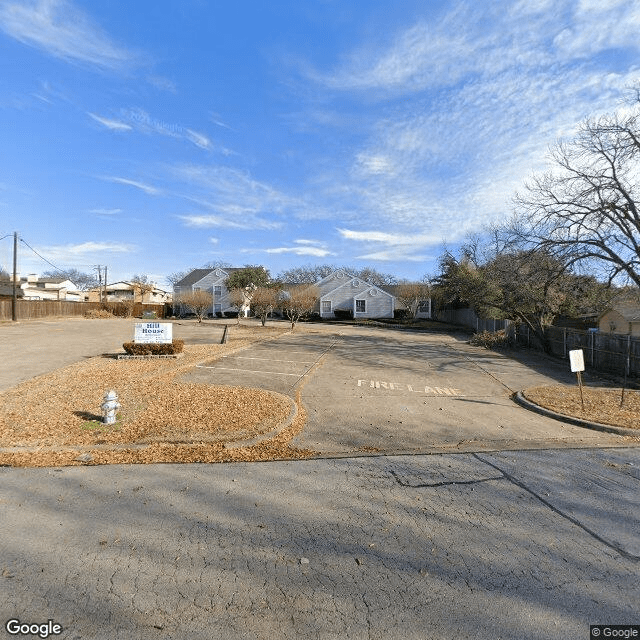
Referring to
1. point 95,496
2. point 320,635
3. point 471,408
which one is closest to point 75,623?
point 320,635

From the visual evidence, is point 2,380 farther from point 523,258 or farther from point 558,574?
point 523,258

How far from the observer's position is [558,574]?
295 centimetres

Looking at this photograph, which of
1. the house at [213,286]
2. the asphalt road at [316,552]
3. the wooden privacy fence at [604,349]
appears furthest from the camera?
the house at [213,286]

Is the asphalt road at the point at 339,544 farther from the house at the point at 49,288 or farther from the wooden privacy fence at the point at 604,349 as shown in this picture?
the house at the point at 49,288

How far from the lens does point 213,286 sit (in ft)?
177

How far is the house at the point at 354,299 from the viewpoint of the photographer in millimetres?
49188

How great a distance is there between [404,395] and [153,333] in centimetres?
987

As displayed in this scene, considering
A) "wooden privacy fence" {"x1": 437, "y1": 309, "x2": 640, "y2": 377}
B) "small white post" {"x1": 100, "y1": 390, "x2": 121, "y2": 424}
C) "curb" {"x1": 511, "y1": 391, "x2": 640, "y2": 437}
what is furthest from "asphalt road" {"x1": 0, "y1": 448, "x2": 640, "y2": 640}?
"wooden privacy fence" {"x1": 437, "y1": 309, "x2": 640, "y2": 377}

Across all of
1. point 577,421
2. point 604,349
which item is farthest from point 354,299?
point 577,421

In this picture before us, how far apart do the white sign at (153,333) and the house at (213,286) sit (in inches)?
1444

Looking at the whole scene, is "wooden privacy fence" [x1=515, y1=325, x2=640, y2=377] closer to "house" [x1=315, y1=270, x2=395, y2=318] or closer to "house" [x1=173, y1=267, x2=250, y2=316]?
"house" [x1=315, y1=270, x2=395, y2=318]

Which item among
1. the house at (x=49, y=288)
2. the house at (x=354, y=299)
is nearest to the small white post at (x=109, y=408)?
the house at (x=354, y=299)

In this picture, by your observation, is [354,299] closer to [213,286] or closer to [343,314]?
[343,314]

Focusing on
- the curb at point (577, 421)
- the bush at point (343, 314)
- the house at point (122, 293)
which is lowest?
the curb at point (577, 421)
